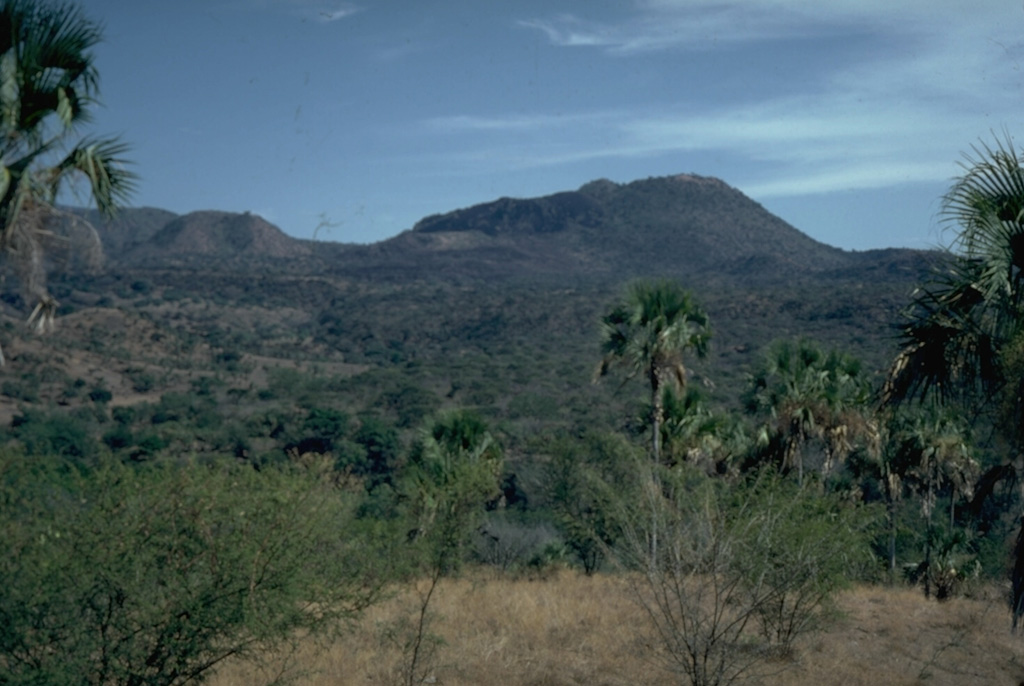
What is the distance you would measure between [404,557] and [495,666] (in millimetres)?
2038

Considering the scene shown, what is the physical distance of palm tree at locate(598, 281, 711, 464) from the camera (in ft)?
71.9

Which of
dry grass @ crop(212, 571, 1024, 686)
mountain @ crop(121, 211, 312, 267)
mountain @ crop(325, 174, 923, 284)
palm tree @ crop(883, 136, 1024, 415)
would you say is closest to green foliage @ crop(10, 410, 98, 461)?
dry grass @ crop(212, 571, 1024, 686)

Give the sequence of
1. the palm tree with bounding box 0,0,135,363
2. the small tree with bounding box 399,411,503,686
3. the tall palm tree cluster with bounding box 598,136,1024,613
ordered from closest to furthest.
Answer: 1. the palm tree with bounding box 0,0,135,363
2. the small tree with bounding box 399,411,503,686
3. the tall palm tree cluster with bounding box 598,136,1024,613

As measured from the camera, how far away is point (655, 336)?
72.4 feet

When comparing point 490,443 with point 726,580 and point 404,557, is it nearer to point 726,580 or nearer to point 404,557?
point 404,557

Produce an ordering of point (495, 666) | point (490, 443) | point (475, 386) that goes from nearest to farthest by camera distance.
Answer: point (495, 666)
point (490, 443)
point (475, 386)

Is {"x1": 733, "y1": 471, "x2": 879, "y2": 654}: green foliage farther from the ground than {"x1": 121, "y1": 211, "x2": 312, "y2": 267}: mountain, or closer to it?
closer to it

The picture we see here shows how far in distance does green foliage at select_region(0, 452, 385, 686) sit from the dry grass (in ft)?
6.14

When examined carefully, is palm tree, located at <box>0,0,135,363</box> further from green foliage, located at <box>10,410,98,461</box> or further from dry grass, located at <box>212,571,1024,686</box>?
green foliage, located at <box>10,410,98,461</box>

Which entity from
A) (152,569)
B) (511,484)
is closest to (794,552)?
(152,569)

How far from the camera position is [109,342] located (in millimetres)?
82375

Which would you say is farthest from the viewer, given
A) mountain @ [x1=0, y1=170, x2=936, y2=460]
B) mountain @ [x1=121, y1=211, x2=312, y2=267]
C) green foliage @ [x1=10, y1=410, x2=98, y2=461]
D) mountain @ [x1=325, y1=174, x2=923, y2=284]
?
mountain @ [x1=121, y1=211, x2=312, y2=267]

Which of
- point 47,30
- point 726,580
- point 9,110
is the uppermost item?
point 47,30

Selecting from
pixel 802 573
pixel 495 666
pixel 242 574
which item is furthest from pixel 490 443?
pixel 242 574
